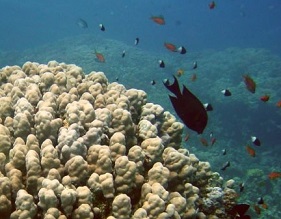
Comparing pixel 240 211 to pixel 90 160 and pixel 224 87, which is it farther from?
pixel 224 87

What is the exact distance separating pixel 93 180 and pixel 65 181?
10.3 inches

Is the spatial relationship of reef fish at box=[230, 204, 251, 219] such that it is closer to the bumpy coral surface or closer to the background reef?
the bumpy coral surface

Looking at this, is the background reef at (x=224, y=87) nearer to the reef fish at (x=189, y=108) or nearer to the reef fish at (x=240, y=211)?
the reef fish at (x=240, y=211)

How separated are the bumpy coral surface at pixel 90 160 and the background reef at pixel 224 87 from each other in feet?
32.3

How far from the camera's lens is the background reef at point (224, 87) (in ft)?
53.5

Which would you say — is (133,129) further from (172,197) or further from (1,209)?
(1,209)

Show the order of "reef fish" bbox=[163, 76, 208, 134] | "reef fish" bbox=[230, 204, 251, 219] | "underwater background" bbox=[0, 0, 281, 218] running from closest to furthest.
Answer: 1. "reef fish" bbox=[163, 76, 208, 134]
2. "reef fish" bbox=[230, 204, 251, 219]
3. "underwater background" bbox=[0, 0, 281, 218]

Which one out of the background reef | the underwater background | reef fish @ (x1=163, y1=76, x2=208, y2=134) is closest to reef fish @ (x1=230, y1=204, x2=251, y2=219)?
reef fish @ (x1=163, y1=76, x2=208, y2=134)

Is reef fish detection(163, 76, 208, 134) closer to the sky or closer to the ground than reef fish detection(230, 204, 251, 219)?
closer to the sky

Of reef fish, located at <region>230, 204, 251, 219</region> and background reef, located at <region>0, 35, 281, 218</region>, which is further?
background reef, located at <region>0, 35, 281, 218</region>

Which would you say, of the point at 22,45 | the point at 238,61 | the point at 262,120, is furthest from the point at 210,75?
the point at 22,45

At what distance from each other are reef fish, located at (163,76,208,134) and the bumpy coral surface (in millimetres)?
527

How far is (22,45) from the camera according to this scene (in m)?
55.6

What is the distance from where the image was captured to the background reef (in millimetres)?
16312
